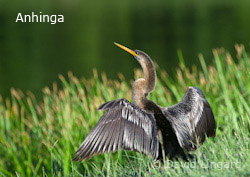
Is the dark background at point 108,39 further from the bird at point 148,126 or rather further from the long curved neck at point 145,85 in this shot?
the long curved neck at point 145,85

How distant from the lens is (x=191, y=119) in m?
4.30

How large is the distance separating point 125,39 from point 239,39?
8.04 metres

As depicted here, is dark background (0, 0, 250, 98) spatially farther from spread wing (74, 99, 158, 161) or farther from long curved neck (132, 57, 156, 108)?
spread wing (74, 99, 158, 161)

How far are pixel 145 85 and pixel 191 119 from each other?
577mm

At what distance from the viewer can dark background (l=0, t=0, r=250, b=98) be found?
23188 millimetres

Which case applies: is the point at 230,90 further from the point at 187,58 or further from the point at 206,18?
the point at 206,18

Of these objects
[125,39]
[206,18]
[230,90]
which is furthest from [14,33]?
[230,90]

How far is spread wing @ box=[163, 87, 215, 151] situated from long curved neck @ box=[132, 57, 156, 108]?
242mm

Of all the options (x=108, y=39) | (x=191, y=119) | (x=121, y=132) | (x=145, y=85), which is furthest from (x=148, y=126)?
(x=108, y=39)

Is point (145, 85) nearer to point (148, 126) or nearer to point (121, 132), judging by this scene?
point (148, 126)

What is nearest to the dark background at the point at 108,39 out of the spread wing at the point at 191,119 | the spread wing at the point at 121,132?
the spread wing at the point at 191,119

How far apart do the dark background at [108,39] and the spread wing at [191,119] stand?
1430 centimetres

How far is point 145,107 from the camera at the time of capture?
4.13 metres

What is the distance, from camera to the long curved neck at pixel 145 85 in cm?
417
